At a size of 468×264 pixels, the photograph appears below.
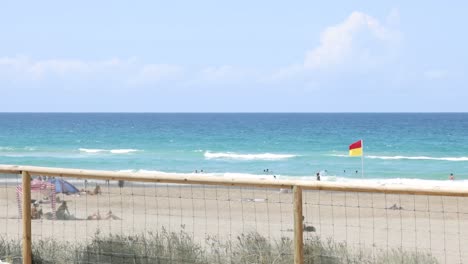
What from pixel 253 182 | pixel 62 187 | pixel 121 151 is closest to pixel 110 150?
pixel 121 151

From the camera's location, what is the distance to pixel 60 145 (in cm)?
6116

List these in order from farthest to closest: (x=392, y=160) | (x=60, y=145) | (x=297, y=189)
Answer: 1. (x=60, y=145)
2. (x=392, y=160)
3. (x=297, y=189)

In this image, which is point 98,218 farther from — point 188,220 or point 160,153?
point 160,153

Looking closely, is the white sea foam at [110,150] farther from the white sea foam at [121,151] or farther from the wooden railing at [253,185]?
the wooden railing at [253,185]

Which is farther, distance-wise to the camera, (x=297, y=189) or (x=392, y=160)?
(x=392, y=160)

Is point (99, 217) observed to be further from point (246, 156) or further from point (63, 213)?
point (246, 156)

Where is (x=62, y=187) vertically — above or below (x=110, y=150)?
above

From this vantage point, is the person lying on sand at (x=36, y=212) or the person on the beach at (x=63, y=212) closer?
the person lying on sand at (x=36, y=212)

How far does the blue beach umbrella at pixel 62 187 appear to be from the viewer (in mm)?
10286

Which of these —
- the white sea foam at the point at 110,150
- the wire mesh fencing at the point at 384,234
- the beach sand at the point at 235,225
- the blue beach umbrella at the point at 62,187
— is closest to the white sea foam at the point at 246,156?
the white sea foam at the point at 110,150

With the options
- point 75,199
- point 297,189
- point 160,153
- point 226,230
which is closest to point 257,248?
point 297,189

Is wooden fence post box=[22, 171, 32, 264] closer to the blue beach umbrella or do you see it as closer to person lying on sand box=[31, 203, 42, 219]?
person lying on sand box=[31, 203, 42, 219]

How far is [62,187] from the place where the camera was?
406 inches

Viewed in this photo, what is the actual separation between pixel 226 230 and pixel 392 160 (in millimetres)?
36429
